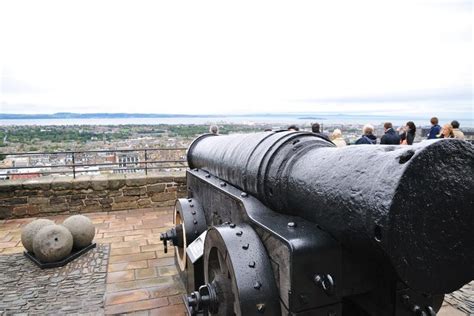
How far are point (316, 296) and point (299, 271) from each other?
0.48 feet

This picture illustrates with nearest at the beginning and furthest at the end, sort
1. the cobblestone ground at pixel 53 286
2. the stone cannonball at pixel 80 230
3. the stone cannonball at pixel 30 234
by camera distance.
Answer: the cobblestone ground at pixel 53 286
the stone cannonball at pixel 30 234
the stone cannonball at pixel 80 230

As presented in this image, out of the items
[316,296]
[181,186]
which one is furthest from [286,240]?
[181,186]

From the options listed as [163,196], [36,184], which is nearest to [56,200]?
[36,184]

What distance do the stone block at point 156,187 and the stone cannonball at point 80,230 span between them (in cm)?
264

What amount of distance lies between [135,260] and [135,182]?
3.03m

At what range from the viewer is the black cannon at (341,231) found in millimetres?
1326

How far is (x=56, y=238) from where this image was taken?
480cm

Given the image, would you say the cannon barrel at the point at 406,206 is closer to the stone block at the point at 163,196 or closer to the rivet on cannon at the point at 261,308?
the rivet on cannon at the point at 261,308

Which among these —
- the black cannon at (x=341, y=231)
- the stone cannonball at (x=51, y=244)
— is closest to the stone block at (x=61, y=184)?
the stone cannonball at (x=51, y=244)

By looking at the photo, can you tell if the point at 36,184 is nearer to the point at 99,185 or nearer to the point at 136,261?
the point at 99,185

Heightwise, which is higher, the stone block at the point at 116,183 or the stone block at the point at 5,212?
the stone block at the point at 116,183

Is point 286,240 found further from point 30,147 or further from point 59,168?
point 30,147

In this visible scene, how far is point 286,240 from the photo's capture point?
1651 mm

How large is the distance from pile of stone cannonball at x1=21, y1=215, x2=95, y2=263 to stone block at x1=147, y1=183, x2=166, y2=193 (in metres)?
2.62
